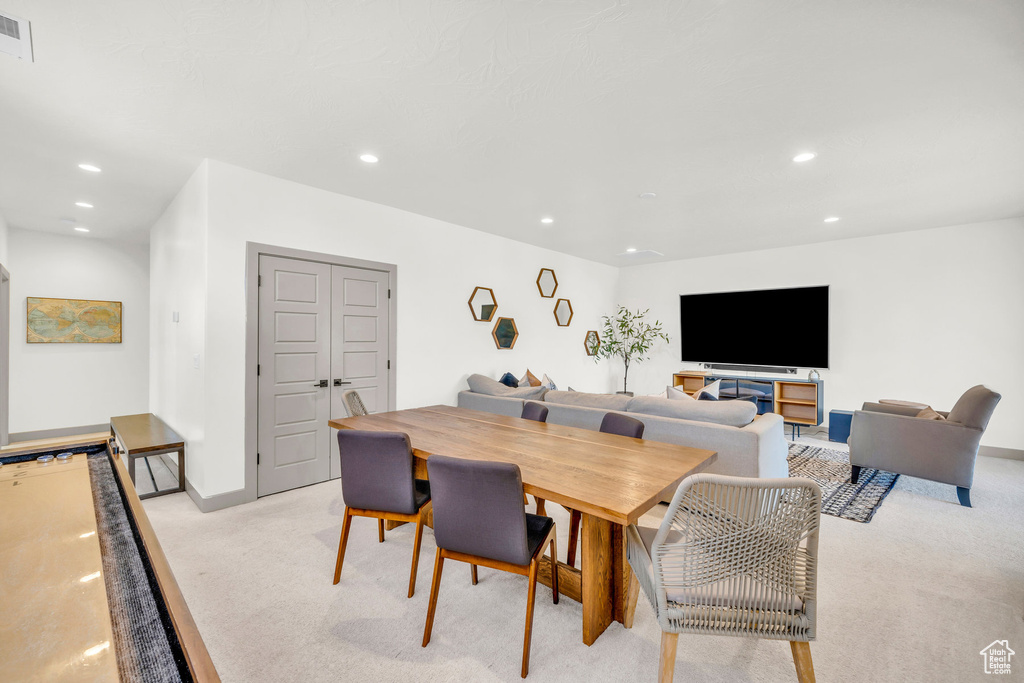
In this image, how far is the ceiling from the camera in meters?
1.69

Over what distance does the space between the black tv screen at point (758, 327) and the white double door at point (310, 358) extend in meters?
4.77

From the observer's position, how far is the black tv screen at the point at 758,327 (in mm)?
5461

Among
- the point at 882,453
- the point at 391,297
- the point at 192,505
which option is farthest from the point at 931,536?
the point at 192,505

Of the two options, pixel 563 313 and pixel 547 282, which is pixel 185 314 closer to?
pixel 547 282

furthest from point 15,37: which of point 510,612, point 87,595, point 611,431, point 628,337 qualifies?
point 628,337

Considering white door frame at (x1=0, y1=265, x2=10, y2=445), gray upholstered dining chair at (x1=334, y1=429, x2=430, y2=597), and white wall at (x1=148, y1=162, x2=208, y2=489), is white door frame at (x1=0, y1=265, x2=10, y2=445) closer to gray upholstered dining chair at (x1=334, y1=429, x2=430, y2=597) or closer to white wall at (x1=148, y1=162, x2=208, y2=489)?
white wall at (x1=148, y1=162, x2=208, y2=489)

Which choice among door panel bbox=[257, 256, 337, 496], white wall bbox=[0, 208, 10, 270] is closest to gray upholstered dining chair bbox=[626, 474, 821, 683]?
door panel bbox=[257, 256, 337, 496]

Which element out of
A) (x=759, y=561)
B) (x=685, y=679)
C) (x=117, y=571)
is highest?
(x=117, y=571)

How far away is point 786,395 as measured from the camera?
5.50m

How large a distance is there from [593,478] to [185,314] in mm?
3610

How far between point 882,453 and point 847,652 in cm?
248

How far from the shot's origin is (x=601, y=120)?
96.1 inches

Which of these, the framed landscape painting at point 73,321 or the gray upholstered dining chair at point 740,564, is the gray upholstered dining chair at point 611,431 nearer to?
the gray upholstered dining chair at point 740,564

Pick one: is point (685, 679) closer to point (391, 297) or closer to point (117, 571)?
point (117, 571)
